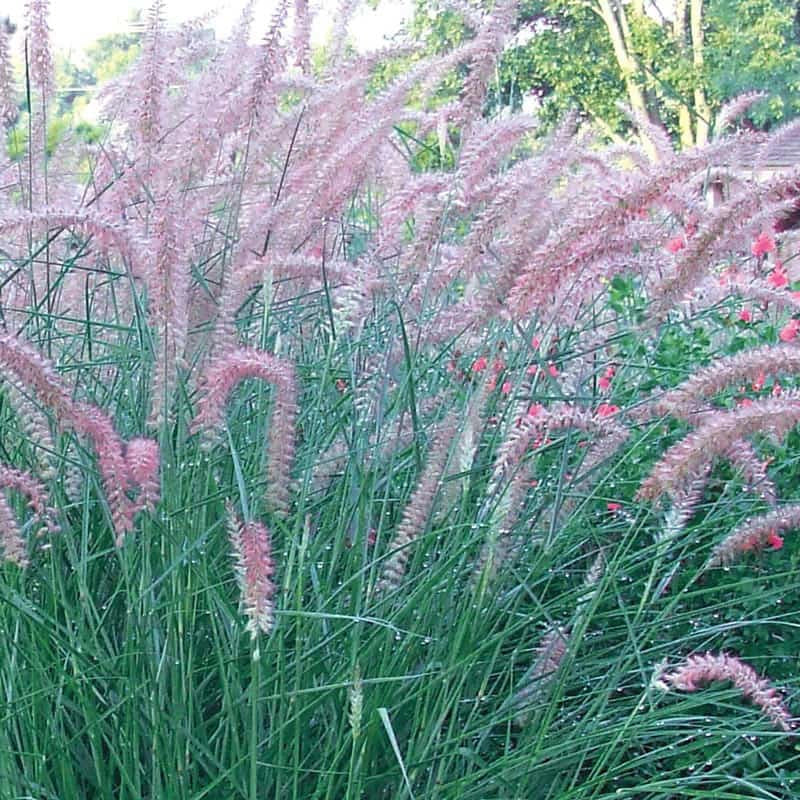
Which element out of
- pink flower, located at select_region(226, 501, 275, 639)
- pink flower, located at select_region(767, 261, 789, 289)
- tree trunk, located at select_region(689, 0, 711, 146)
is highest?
pink flower, located at select_region(226, 501, 275, 639)

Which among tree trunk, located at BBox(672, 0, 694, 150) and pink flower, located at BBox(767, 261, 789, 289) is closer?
pink flower, located at BBox(767, 261, 789, 289)

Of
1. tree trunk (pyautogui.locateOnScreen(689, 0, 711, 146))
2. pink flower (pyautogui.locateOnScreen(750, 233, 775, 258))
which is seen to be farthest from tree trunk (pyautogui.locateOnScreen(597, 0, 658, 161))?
pink flower (pyautogui.locateOnScreen(750, 233, 775, 258))

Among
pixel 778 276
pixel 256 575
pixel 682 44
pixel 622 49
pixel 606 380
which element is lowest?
pixel 622 49

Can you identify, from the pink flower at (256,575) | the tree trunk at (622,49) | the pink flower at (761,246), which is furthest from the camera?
the tree trunk at (622,49)

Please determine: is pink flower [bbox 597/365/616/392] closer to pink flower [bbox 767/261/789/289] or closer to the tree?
pink flower [bbox 767/261/789/289]

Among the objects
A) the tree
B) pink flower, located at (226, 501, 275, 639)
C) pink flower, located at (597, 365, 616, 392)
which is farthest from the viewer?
the tree

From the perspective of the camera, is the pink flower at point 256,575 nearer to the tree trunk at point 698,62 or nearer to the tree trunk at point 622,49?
the tree trunk at point 698,62

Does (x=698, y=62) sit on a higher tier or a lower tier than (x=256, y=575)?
lower

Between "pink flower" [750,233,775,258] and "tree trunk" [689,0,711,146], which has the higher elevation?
"pink flower" [750,233,775,258]

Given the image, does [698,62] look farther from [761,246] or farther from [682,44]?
[761,246]

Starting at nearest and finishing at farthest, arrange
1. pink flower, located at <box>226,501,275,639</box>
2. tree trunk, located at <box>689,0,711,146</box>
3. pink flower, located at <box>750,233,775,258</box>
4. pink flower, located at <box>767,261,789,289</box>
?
1. pink flower, located at <box>226,501,275,639</box>
2. pink flower, located at <box>767,261,789,289</box>
3. pink flower, located at <box>750,233,775,258</box>
4. tree trunk, located at <box>689,0,711,146</box>

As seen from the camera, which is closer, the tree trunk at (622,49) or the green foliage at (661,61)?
the green foliage at (661,61)

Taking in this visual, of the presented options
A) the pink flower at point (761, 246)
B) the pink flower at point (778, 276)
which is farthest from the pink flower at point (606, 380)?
the pink flower at point (761, 246)

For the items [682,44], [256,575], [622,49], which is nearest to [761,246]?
[256,575]
